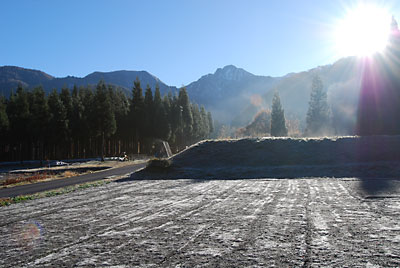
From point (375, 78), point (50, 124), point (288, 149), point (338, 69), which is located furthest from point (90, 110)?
point (338, 69)

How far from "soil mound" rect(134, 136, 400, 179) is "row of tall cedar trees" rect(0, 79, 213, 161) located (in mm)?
27018

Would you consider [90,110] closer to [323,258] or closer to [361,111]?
[361,111]

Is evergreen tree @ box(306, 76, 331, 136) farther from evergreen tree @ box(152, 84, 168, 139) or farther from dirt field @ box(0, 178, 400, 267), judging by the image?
dirt field @ box(0, 178, 400, 267)

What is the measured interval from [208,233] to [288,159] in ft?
51.0

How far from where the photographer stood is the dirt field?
3.72m

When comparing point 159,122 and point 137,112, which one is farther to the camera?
point 137,112

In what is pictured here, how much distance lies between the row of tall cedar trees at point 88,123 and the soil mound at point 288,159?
27018mm

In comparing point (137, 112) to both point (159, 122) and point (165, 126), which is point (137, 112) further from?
point (165, 126)

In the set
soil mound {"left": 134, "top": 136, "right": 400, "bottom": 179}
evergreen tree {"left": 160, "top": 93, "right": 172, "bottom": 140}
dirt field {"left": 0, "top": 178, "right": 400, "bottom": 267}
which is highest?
evergreen tree {"left": 160, "top": 93, "right": 172, "bottom": 140}

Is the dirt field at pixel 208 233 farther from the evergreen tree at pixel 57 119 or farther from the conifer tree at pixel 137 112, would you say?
the conifer tree at pixel 137 112

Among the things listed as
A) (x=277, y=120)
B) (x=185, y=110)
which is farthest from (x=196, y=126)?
(x=277, y=120)

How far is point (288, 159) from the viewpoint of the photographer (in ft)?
63.4

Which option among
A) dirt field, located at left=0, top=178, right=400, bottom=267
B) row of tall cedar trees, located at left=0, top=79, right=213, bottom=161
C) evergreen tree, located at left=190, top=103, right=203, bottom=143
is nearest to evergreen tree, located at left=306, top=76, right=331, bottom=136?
row of tall cedar trees, located at left=0, top=79, right=213, bottom=161

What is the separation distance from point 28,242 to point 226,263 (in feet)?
11.0
